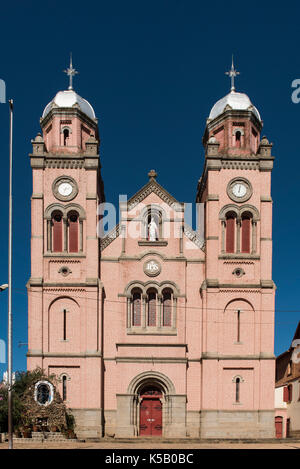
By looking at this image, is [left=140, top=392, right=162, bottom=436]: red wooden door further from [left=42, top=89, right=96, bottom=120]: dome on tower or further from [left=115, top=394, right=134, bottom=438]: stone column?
[left=42, top=89, right=96, bottom=120]: dome on tower

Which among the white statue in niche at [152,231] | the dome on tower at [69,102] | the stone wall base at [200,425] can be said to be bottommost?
the stone wall base at [200,425]

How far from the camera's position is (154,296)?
153 ft

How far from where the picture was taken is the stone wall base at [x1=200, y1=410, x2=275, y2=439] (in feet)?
144

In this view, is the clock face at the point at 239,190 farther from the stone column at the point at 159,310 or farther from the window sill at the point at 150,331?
the window sill at the point at 150,331

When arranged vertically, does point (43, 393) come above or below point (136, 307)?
below

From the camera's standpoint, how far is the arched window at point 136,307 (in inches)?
1821

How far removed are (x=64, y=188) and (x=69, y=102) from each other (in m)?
7.01

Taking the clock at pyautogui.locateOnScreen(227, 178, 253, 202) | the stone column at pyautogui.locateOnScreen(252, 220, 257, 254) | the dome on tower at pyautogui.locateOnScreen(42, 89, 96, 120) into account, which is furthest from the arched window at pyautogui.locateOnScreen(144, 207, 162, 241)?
the dome on tower at pyautogui.locateOnScreen(42, 89, 96, 120)

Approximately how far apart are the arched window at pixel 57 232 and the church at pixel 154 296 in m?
0.08

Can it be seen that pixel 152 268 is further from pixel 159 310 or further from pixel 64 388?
pixel 64 388

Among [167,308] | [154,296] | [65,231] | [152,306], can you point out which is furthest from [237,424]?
[65,231]

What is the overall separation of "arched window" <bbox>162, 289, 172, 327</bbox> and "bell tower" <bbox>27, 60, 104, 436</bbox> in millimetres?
4956

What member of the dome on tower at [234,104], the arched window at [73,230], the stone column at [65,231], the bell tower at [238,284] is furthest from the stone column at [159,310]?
the dome on tower at [234,104]

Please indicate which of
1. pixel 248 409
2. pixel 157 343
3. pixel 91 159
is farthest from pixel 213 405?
pixel 91 159
